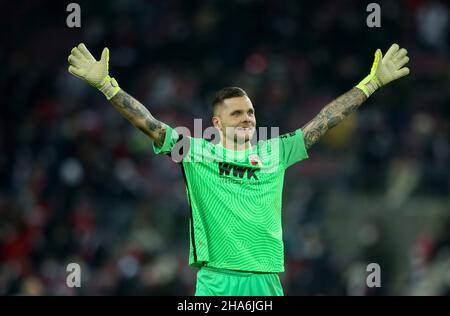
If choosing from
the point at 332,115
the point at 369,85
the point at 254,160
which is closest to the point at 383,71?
the point at 369,85

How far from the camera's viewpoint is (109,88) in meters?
5.71

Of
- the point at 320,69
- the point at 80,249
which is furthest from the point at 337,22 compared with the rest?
the point at 80,249

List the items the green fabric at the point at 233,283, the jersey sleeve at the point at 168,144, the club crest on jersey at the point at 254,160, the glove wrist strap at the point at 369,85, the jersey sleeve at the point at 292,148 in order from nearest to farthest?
1. the green fabric at the point at 233,283
2. the jersey sleeve at the point at 168,144
3. the club crest on jersey at the point at 254,160
4. the jersey sleeve at the point at 292,148
5. the glove wrist strap at the point at 369,85

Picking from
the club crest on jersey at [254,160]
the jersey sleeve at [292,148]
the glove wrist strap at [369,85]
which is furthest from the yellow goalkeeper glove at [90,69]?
the glove wrist strap at [369,85]

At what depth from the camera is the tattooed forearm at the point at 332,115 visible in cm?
616

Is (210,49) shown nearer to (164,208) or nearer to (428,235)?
(164,208)

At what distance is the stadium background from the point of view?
12.4m

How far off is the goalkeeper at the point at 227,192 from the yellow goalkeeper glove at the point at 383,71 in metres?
0.86

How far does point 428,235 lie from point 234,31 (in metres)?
5.83

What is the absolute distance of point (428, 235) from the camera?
12.5 m

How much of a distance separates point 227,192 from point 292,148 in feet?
1.97

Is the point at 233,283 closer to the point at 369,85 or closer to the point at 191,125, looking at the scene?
the point at 369,85

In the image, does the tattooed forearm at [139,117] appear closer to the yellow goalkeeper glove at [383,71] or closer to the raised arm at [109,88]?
the raised arm at [109,88]
